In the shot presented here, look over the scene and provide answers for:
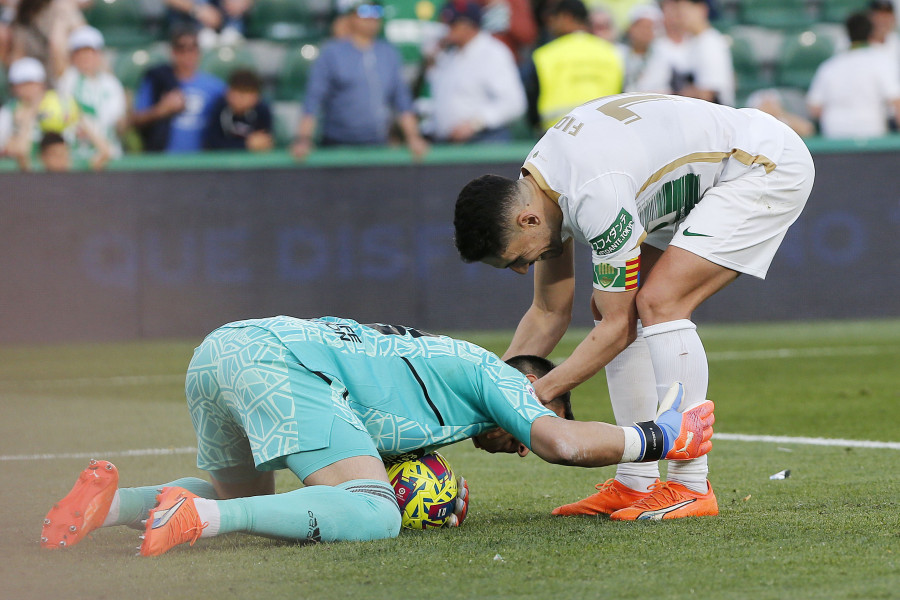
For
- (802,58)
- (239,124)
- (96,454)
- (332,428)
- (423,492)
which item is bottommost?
(96,454)

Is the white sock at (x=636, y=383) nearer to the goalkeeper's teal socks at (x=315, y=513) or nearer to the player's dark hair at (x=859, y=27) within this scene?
the goalkeeper's teal socks at (x=315, y=513)

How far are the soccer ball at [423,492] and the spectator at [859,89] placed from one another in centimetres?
893

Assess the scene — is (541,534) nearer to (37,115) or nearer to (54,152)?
(54,152)

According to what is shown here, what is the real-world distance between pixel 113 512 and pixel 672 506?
6.08 feet

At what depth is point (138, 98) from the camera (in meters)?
11.9

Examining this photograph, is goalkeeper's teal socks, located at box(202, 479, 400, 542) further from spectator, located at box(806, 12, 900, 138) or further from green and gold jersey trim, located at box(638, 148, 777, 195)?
spectator, located at box(806, 12, 900, 138)

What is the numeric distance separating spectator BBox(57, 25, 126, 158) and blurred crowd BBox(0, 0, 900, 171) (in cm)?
1

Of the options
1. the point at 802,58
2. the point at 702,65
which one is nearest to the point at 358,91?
the point at 702,65

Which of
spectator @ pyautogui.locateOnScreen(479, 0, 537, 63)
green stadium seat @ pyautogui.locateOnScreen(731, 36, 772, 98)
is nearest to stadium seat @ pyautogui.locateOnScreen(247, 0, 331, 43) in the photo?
spectator @ pyautogui.locateOnScreen(479, 0, 537, 63)

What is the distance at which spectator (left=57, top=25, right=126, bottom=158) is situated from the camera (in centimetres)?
1145

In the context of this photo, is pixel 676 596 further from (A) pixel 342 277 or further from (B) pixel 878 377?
(A) pixel 342 277

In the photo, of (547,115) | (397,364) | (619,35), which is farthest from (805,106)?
(397,364)

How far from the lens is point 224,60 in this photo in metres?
12.8

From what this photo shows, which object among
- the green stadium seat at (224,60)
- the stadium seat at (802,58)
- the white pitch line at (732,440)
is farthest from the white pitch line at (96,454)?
the stadium seat at (802,58)
